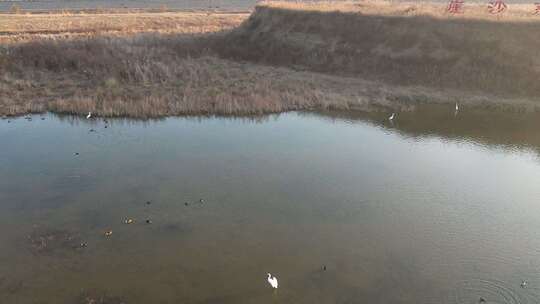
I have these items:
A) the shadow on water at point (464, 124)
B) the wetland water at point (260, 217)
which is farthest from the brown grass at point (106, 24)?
the shadow on water at point (464, 124)

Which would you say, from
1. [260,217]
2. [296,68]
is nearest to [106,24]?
[296,68]

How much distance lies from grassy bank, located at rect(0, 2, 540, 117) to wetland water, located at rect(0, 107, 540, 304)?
372 cm

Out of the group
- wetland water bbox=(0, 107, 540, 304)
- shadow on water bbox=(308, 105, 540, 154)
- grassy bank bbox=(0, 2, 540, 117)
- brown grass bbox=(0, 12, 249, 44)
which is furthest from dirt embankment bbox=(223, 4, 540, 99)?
brown grass bbox=(0, 12, 249, 44)

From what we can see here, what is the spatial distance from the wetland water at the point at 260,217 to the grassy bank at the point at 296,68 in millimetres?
3716

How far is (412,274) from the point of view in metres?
11.9

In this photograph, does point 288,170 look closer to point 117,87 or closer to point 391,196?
point 391,196

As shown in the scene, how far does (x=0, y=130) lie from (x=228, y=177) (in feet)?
39.3

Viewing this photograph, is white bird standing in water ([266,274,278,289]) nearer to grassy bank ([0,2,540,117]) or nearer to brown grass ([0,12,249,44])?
grassy bank ([0,2,540,117])

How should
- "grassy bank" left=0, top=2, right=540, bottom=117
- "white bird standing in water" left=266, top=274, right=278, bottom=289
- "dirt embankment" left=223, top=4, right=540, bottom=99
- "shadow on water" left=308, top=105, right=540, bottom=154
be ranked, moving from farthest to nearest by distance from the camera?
"dirt embankment" left=223, top=4, right=540, bottom=99
"grassy bank" left=0, top=2, right=540, bottom=117
"shadow on water" left=308, top=105, right=540, bottom=154
"white bird standing in water" left=266, top=274, right=278, bottom=289

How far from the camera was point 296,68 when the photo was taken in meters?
34.0

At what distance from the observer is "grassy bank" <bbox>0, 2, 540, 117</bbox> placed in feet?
85.5

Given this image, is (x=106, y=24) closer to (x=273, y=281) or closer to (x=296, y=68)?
(x=296, y=68)

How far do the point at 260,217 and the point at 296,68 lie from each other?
21.2 metres

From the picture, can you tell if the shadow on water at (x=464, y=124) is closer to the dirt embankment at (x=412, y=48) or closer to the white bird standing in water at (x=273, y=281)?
the dirt embankment at (x=412, y=48)
